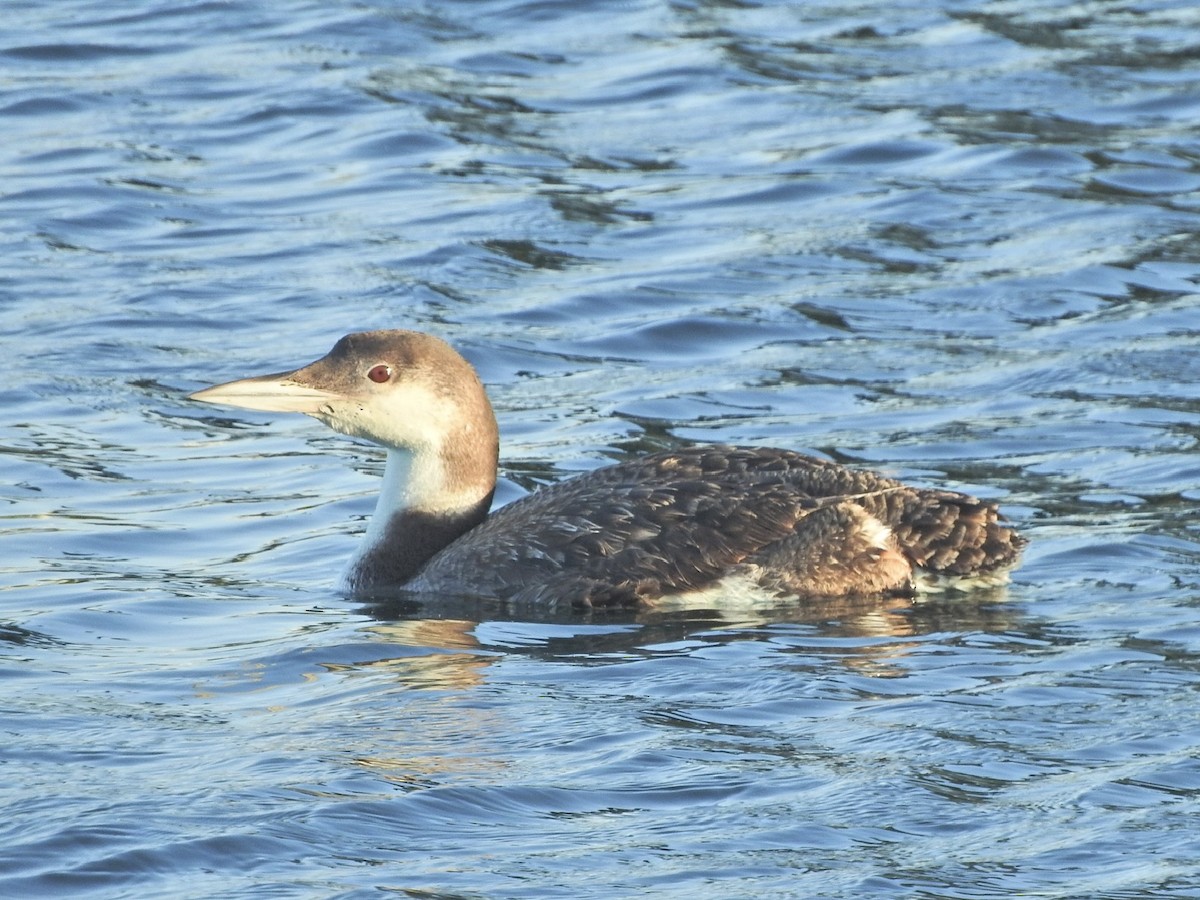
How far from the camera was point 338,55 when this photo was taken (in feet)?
55.6

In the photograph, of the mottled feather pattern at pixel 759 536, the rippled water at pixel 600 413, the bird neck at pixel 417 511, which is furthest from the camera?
the bird neck at pixel 417 511

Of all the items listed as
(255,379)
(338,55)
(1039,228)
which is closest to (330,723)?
(255,379)

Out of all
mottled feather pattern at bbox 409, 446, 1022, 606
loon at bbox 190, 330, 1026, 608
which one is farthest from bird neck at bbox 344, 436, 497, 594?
mottled feather pattern at bbox 409, 446, 1022, 606

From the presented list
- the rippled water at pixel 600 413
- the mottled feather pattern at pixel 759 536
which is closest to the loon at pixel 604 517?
the mottled feather pattern at pixel 759 536

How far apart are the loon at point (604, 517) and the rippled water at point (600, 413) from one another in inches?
8.0

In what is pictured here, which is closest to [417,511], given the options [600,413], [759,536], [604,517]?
[604,517]

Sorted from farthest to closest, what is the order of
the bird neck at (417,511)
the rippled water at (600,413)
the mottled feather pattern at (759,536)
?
the bird neck at (417,511)
the mottled feather pattern at (759,536)
the rippled water at (600,413)

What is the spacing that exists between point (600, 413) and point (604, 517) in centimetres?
256

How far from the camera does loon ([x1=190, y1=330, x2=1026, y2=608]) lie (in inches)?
304

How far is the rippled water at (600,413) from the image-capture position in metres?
5.64

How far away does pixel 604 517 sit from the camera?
7855 millimetres

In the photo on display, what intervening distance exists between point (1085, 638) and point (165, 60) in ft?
37.1

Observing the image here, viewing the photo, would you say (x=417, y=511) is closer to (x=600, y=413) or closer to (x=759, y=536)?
(x=759, y=536)

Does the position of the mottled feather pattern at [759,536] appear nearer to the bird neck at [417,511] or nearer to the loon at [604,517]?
the loon at [604,517]
